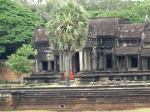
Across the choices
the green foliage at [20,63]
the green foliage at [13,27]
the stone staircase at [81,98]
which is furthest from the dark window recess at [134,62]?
the stone staircase at [81,98]

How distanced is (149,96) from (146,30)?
18.0 meters

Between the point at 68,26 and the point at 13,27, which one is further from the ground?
the point at 68,26

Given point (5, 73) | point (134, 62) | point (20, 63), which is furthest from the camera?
point (5, 73)

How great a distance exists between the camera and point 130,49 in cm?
4994

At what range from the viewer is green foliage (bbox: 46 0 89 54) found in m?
41.3

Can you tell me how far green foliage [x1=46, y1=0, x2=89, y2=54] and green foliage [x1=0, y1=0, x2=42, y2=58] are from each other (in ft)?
50.1

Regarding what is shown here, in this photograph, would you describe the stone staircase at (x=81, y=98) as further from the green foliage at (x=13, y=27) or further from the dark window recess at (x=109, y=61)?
the green foliage at (x=13, y=27)

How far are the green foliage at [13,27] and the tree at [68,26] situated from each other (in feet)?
50.1

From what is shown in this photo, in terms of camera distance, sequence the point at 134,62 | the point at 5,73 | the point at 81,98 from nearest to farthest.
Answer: the point at 81,98
the point at 134,62
the point at 5,73

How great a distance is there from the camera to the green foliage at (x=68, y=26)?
A: 41.3 meters

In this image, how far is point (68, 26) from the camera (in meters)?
41.2

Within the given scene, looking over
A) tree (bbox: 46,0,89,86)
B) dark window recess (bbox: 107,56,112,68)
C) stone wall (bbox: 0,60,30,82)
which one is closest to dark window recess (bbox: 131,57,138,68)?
dark window recess (bbox: 107,56,112,68)

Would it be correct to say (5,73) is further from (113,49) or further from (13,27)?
(113,49)

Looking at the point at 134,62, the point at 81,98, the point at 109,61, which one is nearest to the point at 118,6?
the point at 109,61
